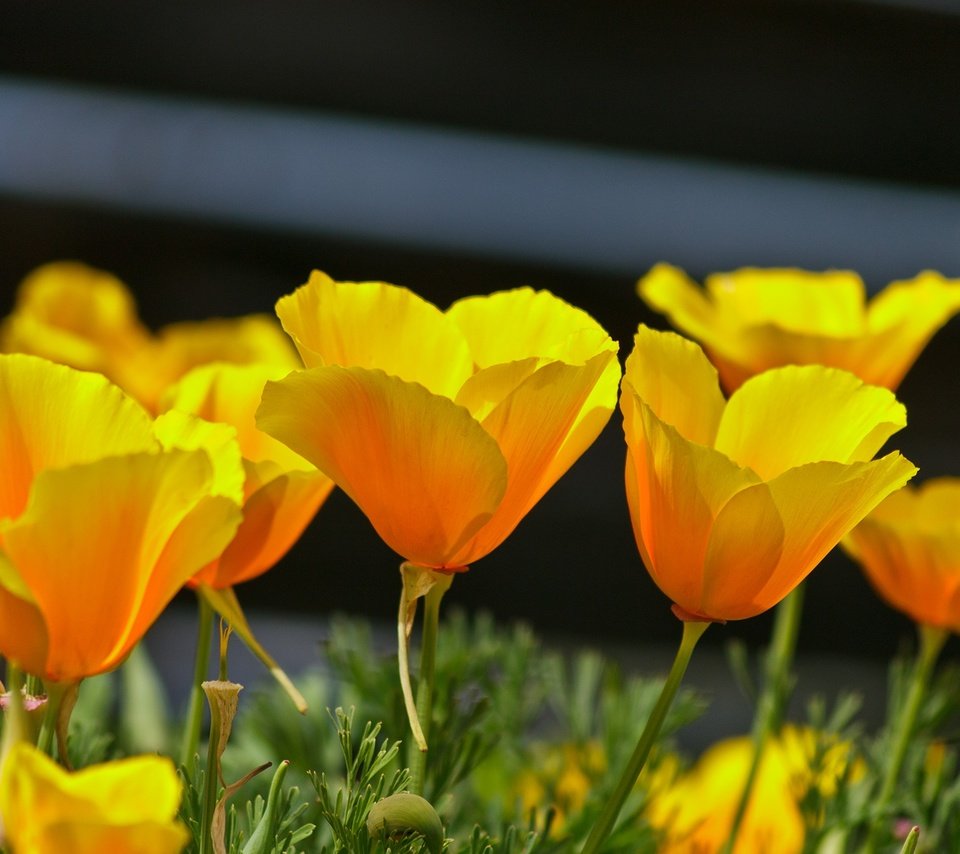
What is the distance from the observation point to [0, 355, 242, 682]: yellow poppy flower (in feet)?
0.77

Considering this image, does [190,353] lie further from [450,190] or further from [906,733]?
[450,190]

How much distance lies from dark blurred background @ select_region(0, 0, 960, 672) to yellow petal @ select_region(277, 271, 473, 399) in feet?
3.11

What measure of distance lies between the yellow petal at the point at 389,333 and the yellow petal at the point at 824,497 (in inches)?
3.2

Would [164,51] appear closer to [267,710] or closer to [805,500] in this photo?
[267,710]

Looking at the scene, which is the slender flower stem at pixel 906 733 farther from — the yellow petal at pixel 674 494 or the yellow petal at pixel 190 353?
the yellow petal at pixel 190 353

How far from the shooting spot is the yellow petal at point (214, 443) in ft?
0.83

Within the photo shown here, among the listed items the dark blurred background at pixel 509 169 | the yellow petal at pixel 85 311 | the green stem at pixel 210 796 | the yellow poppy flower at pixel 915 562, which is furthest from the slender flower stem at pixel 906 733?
the dark blurred background at pixel 509 169

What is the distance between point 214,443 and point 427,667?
7 centimetres

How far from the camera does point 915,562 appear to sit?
0.40 meters

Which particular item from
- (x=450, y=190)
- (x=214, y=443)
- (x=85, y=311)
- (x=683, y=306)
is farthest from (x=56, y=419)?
(x=450, y=190)

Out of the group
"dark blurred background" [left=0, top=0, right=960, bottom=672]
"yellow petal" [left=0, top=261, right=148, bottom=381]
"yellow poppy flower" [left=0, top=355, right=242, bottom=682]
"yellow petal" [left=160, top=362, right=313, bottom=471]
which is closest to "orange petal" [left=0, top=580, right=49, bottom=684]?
"yellow poppy flower" [left=0, top=355, right=242, bottom=682]

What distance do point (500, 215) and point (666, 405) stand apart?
1004 mm

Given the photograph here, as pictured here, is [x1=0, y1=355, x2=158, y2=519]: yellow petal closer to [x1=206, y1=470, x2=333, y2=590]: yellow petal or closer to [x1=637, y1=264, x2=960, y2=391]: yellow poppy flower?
[x1=206, y1=470, x2=333, y2=590]: yellow petal

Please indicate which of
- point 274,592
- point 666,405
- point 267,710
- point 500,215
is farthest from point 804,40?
point 666,405
